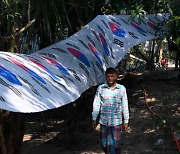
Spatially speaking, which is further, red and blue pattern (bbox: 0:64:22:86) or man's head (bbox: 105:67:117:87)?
man's head (bbox: 105:67:117:87)

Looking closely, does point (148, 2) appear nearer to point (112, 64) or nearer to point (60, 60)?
point (112, 64)

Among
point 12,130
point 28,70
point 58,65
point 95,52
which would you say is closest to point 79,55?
point 95,52

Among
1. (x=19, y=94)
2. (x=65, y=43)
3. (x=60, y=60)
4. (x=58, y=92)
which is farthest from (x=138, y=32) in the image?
(x=19, y=94)

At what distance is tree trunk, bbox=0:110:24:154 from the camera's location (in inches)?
155

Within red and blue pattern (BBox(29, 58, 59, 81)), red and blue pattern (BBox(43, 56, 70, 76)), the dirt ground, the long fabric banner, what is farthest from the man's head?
the dirt ground

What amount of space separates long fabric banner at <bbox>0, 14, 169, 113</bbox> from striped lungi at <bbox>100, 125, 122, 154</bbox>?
52 cm

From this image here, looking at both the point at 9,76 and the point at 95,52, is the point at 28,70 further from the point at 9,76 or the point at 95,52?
the point at 95,52

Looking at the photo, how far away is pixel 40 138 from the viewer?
6.80 m

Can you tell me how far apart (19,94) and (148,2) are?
2.49 meters

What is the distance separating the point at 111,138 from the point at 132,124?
7.72 feet

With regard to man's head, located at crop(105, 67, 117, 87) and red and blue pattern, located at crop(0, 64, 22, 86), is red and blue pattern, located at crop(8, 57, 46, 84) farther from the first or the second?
man's head, located at crop(105, 67, 117, 87)

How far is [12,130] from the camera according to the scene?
13.1 feet

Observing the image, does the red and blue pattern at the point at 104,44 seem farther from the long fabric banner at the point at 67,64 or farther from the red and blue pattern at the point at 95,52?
the red and blue pattern at the point at 95,52

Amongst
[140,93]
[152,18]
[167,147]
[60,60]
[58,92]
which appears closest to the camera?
[58,92]
